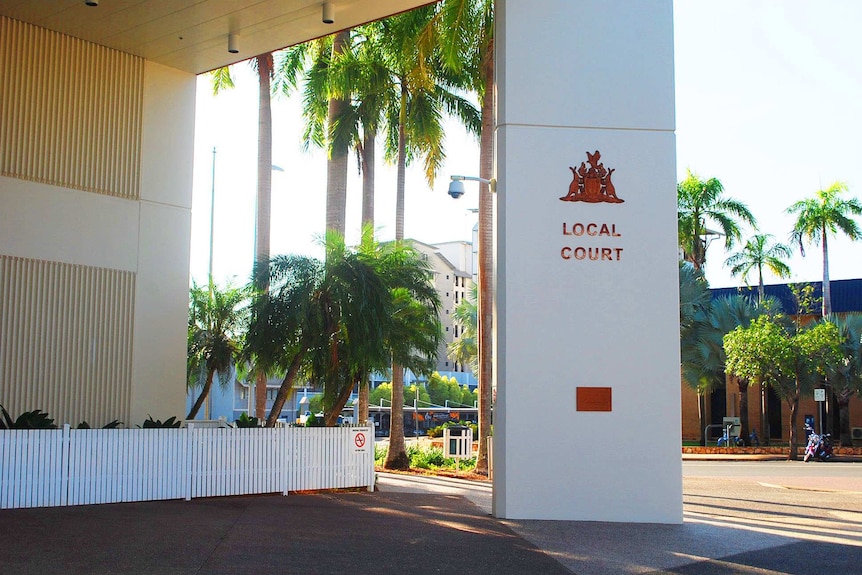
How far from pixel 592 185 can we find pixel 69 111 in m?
10.8

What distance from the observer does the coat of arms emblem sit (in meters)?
14.0

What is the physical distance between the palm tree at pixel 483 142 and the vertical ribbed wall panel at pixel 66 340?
952cm

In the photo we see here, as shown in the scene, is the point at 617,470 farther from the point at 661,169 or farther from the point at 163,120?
the point at 163,120

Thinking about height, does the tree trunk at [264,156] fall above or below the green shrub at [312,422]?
above

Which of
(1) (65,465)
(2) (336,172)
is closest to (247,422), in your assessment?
(1) (65,465)

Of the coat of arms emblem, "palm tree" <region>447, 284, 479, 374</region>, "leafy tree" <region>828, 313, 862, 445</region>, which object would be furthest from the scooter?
"palm tree" <region>447, 284, 479, 374</region>

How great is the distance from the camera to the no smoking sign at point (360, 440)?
18281mm

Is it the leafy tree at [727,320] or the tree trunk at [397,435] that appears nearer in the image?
the tree trunk at [397,435]

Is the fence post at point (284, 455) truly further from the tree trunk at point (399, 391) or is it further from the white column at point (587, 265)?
the tree trunk at point (399, 391)

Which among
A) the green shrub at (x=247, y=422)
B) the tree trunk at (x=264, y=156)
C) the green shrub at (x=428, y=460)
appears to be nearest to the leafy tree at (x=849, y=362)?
the green shrub at (x=428, y=460)

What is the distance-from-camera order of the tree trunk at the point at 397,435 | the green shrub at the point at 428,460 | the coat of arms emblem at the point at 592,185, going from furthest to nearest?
the green shrub at the point at 428,460 → the tree trunk at the point at 397,435 → the coat of arms emblem at the point at 592,185

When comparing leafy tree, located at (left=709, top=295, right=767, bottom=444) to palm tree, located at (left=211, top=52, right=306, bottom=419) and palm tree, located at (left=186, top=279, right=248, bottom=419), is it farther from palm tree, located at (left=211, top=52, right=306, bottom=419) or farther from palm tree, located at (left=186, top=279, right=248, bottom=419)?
palm tree, located at (left=186, top=279, right=248, bottom=419)

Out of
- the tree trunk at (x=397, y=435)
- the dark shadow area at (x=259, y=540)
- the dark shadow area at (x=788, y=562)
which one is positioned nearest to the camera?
the dark shadow area at (x=259, y=540)

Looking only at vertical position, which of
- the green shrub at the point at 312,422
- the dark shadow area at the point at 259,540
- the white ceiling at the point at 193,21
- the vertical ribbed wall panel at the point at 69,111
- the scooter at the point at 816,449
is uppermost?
the white ceiling at the point at 193,21
